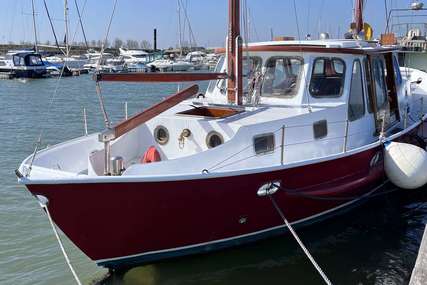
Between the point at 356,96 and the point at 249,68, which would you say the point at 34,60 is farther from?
the point at 356,96

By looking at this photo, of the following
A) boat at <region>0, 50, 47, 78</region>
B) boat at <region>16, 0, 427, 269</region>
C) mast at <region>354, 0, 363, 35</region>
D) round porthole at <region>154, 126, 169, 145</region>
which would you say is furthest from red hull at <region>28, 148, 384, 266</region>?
boat at <region>0, 50, 47, 78</region>

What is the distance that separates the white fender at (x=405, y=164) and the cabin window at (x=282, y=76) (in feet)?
Result: 6.53

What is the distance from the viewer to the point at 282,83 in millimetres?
8258

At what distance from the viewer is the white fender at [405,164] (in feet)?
27.2

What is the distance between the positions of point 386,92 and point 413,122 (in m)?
1.18

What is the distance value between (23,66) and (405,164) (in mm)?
45755

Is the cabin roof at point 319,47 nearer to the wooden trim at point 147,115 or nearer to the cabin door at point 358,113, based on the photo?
the cabin door at point 358,113

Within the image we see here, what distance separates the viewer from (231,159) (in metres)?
6.80

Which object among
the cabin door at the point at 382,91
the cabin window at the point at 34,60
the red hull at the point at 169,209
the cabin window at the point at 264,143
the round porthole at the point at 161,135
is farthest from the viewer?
the cabin window at the point at 34,60

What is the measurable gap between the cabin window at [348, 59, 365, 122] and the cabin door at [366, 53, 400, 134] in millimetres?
298

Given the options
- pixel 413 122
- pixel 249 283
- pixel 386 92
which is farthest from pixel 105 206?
pixel 413 122

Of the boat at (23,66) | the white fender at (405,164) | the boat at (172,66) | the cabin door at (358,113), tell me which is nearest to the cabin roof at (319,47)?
the cabin door at (358,113)

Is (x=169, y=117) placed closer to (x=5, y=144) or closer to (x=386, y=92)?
(x=386, y=92)

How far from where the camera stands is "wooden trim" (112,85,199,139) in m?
6.29
